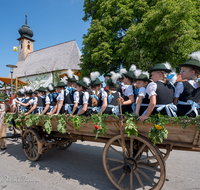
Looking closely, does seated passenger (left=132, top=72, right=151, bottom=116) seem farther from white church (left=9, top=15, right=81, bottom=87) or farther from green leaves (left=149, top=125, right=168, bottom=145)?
white church (left=9, top=15, right=81, bottom=87)

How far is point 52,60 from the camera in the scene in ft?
92.5

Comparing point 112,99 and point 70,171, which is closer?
point 112,99

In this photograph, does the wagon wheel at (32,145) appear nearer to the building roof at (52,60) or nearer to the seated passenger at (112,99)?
the seated passenger at (112,99)

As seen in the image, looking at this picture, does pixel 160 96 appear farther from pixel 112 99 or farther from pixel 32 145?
pixel 32 145

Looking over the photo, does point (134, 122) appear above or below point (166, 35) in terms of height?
below

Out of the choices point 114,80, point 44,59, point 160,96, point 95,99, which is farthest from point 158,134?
point 44,59

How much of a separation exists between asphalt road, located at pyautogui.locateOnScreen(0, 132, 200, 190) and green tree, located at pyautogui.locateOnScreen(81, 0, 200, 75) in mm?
6224

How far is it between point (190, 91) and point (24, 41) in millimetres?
41593

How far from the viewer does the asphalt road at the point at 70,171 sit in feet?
9.75

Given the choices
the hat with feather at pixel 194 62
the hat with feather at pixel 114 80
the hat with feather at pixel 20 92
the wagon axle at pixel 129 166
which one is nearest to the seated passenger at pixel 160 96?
the hat with feather at pixel 194 62

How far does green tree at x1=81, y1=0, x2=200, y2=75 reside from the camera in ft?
27.5

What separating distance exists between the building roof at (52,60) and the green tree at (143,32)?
11.8 metres

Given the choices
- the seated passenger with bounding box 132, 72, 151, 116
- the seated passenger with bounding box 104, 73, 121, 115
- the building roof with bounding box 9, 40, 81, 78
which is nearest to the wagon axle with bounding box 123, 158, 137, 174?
the seated passenger with bounding box 132, 72, 151, 116

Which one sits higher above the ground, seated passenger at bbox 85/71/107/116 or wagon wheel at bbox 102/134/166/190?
seated passenger at bbox 85/71/107/116
